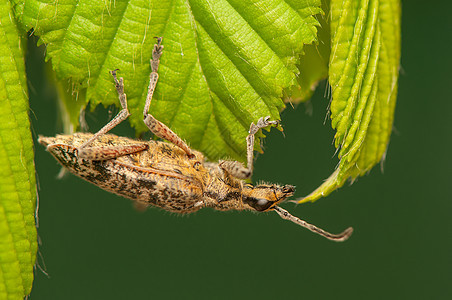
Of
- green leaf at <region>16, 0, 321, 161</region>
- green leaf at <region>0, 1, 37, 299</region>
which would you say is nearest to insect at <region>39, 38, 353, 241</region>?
green leaf at <region>16, 0, 321, 161</region>

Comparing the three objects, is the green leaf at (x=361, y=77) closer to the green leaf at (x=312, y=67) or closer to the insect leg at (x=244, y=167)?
the green leaf at (x=312, y=67)

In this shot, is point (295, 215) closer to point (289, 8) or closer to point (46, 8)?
point (289, 8)

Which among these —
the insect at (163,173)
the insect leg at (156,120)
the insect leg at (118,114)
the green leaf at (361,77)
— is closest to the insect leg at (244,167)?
the insect at (163,173)

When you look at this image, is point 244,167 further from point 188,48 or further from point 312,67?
point 188,48

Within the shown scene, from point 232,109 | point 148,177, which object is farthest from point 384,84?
point 148,177

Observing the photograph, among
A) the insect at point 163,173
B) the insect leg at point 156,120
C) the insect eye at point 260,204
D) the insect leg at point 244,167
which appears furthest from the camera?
the insect eye at point 260,204

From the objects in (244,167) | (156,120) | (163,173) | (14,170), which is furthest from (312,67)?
A: (14,170)
